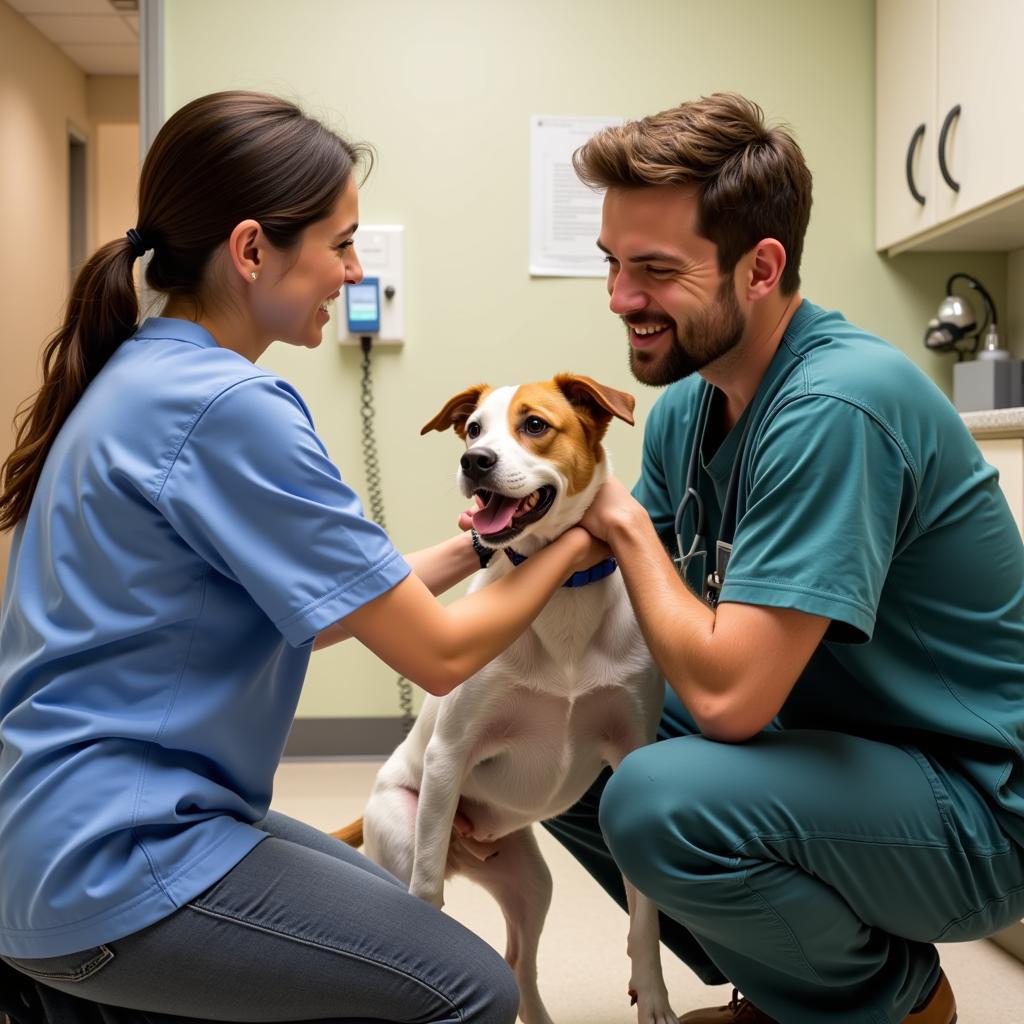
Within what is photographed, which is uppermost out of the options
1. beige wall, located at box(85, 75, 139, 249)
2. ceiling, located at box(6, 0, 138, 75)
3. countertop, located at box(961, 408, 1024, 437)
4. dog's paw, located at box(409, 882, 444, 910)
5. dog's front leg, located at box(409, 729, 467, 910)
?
ceiling, located at box(6, 0, 138, 75)

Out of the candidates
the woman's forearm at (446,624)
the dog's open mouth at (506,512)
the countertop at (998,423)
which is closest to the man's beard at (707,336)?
the dog's open mouth at (506,512)

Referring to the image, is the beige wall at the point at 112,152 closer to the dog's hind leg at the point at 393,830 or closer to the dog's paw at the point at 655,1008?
the dog's hind leg at the point at 393,830

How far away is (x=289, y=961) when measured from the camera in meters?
1.12

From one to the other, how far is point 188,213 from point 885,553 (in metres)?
0.91

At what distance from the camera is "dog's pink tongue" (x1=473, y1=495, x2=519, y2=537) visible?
4.90 ft

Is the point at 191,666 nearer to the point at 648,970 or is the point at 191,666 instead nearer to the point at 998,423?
the point at 648,970

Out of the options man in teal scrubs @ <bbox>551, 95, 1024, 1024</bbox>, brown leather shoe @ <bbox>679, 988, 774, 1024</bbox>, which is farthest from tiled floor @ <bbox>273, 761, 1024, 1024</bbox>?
man in teal scrubs @ <bbox>551, 95, 1024, 1024</bbox>

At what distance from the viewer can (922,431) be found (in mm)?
1378

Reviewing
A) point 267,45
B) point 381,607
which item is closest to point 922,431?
point 381,607

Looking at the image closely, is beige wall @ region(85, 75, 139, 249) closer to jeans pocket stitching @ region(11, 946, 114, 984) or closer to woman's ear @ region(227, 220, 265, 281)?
woman's ear @ region(227, 220, 265, 281)

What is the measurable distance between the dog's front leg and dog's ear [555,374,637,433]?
0.51 metres

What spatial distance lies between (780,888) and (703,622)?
0.33m

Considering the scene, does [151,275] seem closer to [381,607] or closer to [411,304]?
[381,607]

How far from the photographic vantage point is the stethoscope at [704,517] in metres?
1.58
